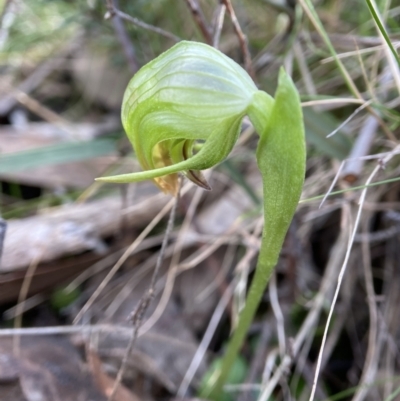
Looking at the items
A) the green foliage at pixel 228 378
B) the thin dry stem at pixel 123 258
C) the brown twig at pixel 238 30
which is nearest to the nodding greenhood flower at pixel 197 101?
the brown twig at pixel 238 30

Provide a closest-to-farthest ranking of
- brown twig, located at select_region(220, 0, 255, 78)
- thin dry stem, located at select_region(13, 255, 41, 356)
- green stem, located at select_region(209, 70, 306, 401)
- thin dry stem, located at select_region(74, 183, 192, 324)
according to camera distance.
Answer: green stem, located at select_region(209, 70, 306, 401) → brown twig, located at select_region(220, 0, 255, 78) → thin dry stem, located at select_region(74, 183, 192, 324) → thin dry stem, located at select_region(13, 255, 41, 356)

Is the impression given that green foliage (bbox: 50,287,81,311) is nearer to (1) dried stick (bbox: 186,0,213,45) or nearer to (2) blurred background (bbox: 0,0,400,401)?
(2) blurred background (bbox: 0,0,400,401)

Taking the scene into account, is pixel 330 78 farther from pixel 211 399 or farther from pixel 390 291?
pixel 211 399

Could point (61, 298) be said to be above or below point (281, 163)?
below

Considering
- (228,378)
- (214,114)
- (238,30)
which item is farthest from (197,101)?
(228,378)

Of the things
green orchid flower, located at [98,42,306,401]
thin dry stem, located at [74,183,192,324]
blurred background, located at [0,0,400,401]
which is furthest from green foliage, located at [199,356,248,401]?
green orchid flower, located at [98,42,306,401]

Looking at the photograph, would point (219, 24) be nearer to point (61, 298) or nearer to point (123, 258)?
point (123, 258)
